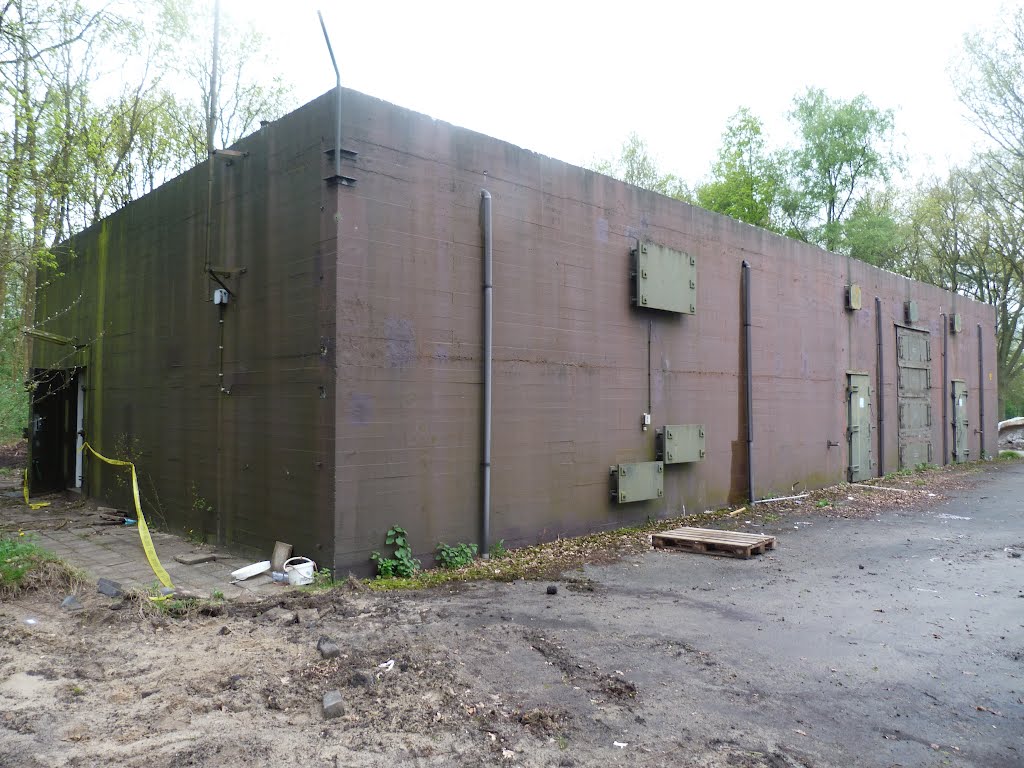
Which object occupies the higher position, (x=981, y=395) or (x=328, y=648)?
(x=981, y=395)

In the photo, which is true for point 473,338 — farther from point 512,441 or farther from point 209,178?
point 209,178

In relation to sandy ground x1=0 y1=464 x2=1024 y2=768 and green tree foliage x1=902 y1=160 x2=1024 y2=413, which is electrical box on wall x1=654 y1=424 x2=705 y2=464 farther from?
green tree foliage x1=902 y1=160 x2=1024 y2=413

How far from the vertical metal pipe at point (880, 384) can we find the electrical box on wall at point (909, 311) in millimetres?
1499

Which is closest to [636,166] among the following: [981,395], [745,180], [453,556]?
[745,180]

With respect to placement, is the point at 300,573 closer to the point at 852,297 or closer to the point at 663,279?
the point at 663,279

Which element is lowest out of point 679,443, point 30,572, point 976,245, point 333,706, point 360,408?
point 333,706

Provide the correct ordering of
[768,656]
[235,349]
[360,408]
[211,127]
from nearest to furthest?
[768,656]
[360,408]
[235,349]
[211,127]

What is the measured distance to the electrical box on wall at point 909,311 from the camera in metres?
16.2

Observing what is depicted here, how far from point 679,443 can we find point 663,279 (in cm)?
235

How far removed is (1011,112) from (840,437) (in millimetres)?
13766

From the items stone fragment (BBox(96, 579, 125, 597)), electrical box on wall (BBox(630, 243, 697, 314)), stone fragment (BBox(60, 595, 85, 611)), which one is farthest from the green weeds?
electrical box on wall (BBox(630, 243, 697, 314))

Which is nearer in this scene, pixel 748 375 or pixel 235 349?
pixel 235 349

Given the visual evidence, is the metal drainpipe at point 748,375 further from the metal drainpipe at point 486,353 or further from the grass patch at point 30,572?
the grass patch at point 30,572

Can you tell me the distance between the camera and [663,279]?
9.58m
